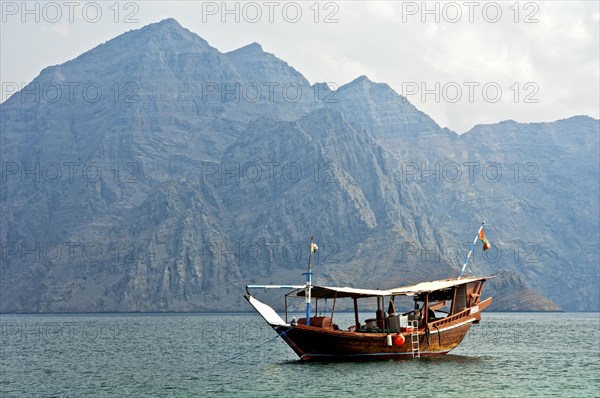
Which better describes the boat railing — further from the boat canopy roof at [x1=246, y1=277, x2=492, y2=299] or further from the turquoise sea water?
the turquoise sea water

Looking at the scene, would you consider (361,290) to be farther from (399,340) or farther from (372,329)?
(399,340)

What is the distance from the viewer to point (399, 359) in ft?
280

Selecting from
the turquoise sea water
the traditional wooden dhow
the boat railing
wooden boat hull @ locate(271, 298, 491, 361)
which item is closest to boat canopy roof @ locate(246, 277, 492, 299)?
the traditional wooden dhow

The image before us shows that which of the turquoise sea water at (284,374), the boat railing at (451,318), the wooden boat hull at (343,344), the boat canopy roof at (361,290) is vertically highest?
the boat canopy roof at (361,290)

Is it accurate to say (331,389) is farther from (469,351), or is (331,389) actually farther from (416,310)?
(469,351)

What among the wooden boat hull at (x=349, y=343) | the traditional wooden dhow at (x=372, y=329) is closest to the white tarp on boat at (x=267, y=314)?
the traditional wooden dhow at (x=372, y=329)

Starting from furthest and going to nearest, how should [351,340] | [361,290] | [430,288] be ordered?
[430,288], [361,290], [351,340]

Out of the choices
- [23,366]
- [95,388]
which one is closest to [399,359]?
[95,388]

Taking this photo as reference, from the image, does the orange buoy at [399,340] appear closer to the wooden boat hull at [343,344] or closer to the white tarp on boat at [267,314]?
the wooden boat hull at [343,344]

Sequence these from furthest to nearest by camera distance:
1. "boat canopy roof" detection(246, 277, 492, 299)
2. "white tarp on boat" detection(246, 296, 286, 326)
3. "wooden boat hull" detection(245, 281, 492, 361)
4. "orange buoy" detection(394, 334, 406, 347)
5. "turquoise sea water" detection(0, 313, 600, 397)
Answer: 1. "orange buoy" detection(394, 334, 406, 347)
2. "white tarp on boat" detection(246, 296, 286, 326)
3. "wooden boat hull" detection(245, 281, 492, 361)
4. "boat canopy roof" detection(246, 277, 492, 299)
5. "turquoise sea water" detection(0, 313, 600, 397)

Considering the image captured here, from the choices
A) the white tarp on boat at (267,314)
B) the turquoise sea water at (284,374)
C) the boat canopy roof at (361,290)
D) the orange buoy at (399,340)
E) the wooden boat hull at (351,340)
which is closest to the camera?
the turquoise sea water at (284,374)

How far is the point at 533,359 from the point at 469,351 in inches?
399

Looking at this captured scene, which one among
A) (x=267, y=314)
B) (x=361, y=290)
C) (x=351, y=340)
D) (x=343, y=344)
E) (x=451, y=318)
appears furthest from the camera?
(x=451, y=318)

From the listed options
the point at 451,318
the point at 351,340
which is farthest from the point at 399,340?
the point at 451,318
